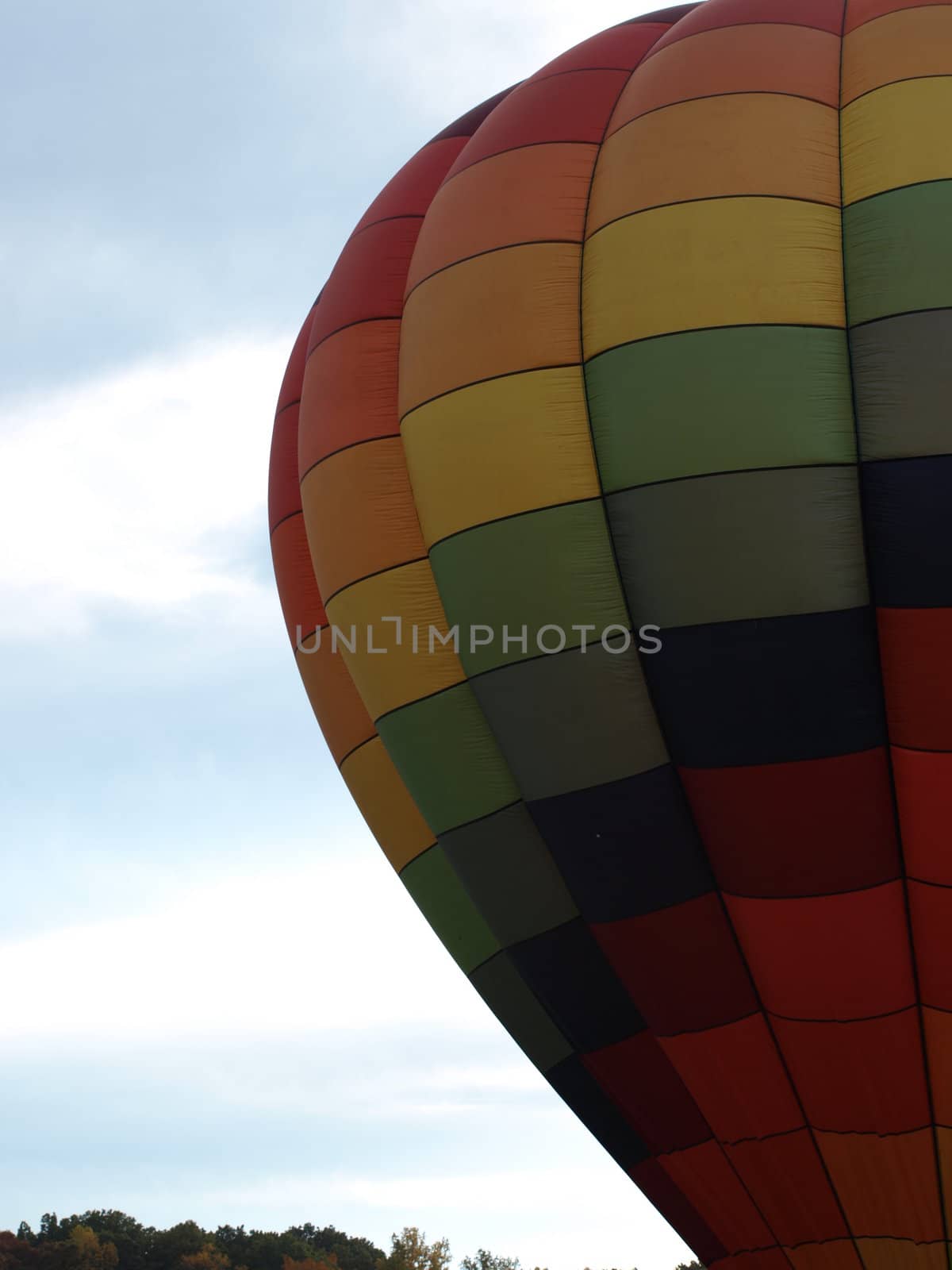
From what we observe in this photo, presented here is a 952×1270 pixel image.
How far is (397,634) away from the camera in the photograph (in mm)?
6242

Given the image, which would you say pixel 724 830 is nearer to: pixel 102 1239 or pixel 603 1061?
pixel 603 1061

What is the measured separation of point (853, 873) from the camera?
5.30m

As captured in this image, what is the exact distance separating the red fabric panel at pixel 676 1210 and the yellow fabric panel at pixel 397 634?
2.38 m

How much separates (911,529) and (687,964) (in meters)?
1.90

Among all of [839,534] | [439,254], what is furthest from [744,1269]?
[439,254]

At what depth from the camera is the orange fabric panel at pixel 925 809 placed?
5.12 meters

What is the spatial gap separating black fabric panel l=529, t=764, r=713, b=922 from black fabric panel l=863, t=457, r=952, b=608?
43.9 inches

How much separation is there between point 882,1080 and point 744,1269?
1181 millimetres

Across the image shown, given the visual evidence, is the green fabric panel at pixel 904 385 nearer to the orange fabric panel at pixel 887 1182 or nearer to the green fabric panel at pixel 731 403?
the green fabric panel at pixel 731 403

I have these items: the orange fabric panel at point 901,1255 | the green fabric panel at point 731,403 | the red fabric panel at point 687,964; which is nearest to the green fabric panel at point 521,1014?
the red fabric panel at point 687,964

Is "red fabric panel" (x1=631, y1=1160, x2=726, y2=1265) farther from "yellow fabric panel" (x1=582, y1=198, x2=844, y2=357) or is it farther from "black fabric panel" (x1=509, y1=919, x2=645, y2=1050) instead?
"yellow fabric panel" (x1=582, y1=198, x2=844, y2=357)

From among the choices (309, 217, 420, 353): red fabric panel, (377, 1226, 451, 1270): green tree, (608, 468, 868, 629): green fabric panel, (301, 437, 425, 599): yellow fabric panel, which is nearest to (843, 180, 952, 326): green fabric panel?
(608, 468, 868, 629): green fabric panel

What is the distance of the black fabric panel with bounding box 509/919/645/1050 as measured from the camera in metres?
6.18

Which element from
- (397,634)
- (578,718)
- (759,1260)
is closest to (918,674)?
(578,718)
